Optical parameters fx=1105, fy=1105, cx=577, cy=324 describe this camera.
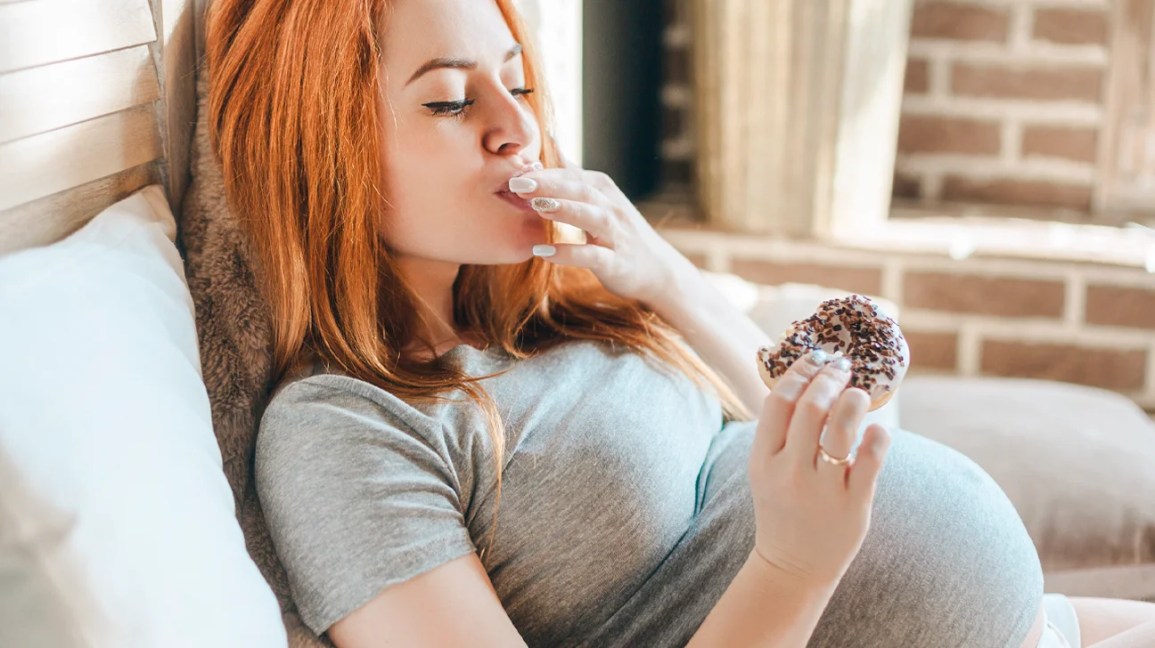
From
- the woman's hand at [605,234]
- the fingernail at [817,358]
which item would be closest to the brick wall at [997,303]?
the woman's hand at [605,234]

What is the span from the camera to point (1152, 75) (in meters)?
2.38

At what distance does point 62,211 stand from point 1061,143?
2.21m

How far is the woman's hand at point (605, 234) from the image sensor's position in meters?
1.15

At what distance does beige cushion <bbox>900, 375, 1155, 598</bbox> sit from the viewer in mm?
1461

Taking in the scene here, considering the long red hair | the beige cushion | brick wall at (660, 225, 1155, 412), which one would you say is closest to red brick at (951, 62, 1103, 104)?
brick wall at (660, 225, 1155, 412)

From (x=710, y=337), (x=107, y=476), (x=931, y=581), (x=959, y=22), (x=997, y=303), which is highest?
(x=959, y=22)

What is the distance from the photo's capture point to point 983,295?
7.70 ft

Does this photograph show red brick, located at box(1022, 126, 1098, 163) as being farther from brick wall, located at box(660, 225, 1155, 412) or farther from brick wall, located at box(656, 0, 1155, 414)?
brick wall, located at box(660, 225, 1155, 412)

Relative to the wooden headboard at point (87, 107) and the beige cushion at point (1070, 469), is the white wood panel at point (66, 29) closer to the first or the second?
the wooden headboard at point (87, 107)

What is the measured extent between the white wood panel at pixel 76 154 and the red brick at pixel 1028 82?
1953 millimetres

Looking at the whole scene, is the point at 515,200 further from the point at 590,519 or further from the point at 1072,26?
the point at 1072,26

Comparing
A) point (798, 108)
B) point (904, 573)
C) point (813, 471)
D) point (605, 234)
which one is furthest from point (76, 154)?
point (798, 108)

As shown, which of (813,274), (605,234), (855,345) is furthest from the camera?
(813,274)

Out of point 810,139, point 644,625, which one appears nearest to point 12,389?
point 644,625
